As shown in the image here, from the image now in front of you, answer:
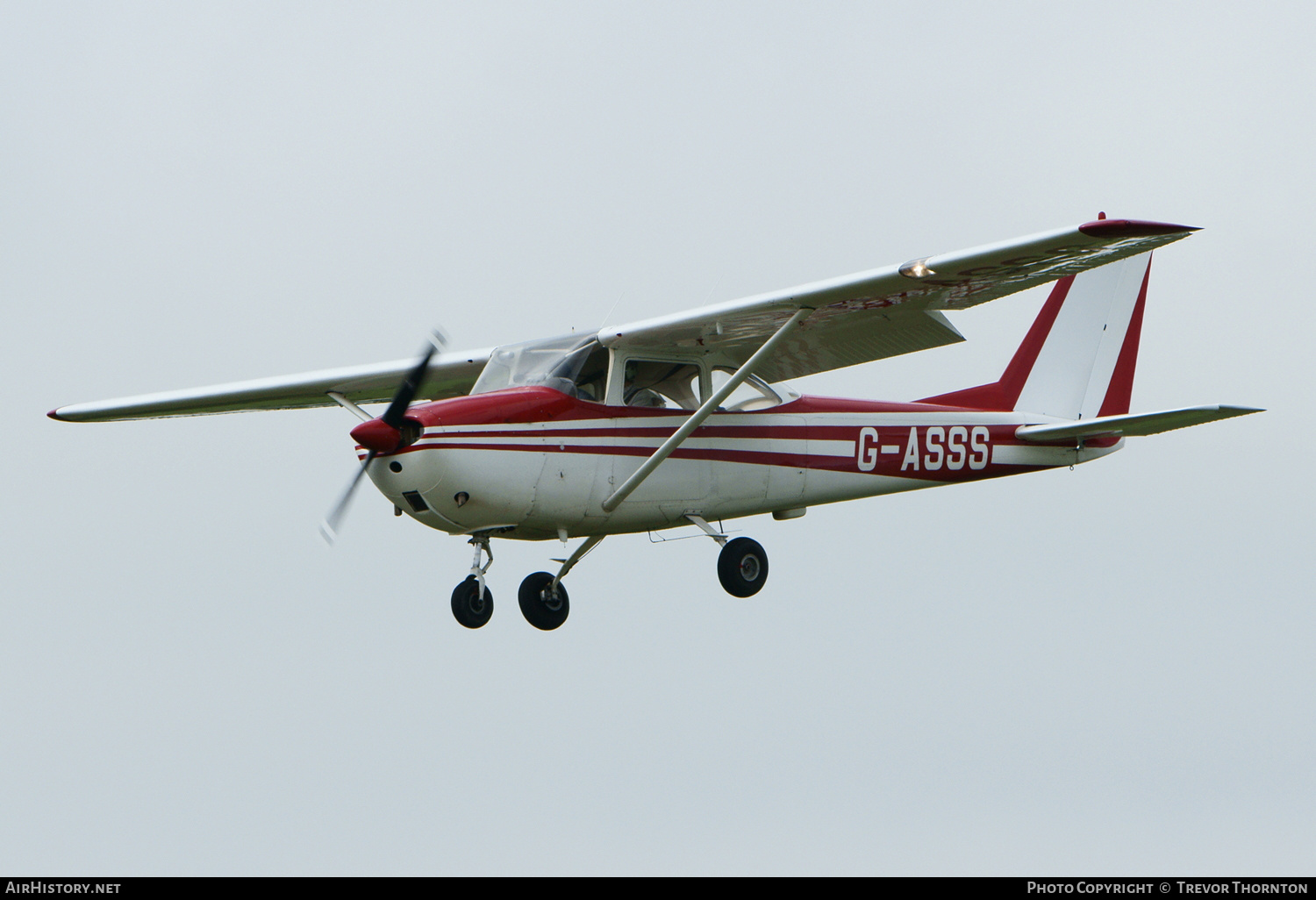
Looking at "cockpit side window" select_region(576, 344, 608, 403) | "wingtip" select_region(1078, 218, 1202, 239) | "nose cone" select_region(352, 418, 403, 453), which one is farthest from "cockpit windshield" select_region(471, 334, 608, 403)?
"wingtip" select_region(1078, 218, 1202, 239)

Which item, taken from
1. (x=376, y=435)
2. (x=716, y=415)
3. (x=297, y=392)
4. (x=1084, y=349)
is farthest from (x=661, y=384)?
(x=1084, y=349)

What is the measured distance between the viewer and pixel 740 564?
14883 millimetres

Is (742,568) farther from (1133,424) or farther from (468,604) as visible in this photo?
(1133,424)

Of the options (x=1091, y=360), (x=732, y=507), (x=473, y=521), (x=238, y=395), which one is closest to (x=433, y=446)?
(x=473, y=521)

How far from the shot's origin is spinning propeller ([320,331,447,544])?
41.6ft

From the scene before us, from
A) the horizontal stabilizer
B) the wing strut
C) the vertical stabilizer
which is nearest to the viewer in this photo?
the wing strut

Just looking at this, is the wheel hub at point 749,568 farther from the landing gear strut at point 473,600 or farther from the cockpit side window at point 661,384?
the landing gear strut at point 473,600

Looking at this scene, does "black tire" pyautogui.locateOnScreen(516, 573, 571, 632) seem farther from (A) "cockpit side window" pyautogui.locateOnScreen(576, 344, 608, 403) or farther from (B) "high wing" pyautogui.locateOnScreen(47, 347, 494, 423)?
(B) "high wing" pyautogui.locateOnScreen(47, 347, 494, 423)

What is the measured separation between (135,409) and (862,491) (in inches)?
293

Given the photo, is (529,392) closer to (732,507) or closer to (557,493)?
(557,493)

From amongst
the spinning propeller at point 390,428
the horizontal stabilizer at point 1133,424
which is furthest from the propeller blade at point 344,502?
the horizontal stabilizer at point 1133,424

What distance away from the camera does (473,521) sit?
13422 mm

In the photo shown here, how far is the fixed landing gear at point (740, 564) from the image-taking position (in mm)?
14844

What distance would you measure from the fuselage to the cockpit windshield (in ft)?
0.69
